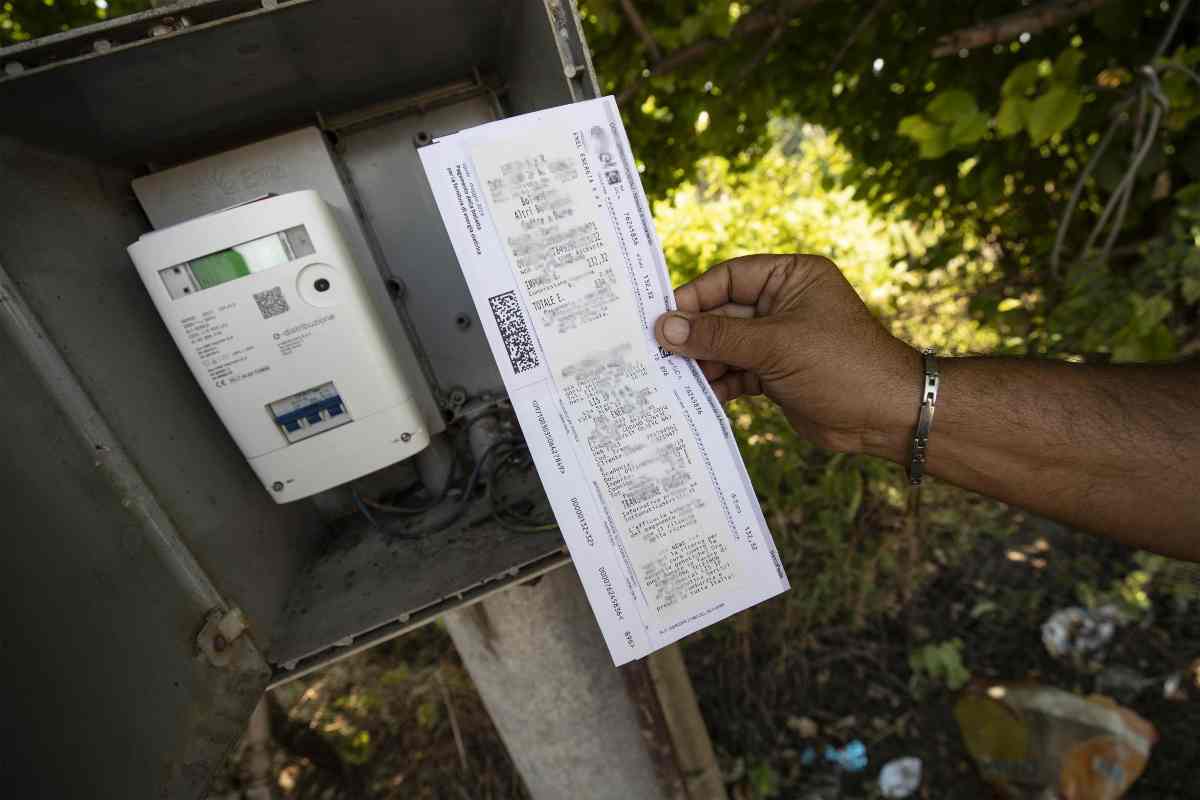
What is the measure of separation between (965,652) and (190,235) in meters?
2.11

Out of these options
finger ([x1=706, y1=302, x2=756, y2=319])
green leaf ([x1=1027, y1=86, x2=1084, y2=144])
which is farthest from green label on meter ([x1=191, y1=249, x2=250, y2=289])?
green leaf ([x1=1027, y1=86, x2=1084, y2=144])

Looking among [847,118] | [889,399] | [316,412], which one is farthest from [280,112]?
[847,118]

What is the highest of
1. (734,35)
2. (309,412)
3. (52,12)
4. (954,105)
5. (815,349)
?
(52,12)

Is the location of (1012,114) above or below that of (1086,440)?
above

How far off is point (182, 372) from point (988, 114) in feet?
4.83

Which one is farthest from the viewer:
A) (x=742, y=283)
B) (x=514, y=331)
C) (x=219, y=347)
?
(x=742, y=283)

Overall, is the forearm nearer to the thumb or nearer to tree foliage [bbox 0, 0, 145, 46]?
the thumb

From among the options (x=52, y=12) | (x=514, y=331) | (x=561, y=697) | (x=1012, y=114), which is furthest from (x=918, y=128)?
(x=52, y=12)

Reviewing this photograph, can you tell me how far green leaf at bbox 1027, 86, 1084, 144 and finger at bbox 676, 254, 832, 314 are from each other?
0.51m

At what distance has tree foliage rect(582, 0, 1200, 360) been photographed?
111cm

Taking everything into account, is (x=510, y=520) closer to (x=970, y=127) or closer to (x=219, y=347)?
(x=219, y=347)

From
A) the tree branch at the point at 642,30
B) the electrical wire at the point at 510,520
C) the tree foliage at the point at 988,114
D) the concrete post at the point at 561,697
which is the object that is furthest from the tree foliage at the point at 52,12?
the concrete post at the point at 561,697

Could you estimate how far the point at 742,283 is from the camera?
90 cm

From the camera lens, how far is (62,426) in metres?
0.64
